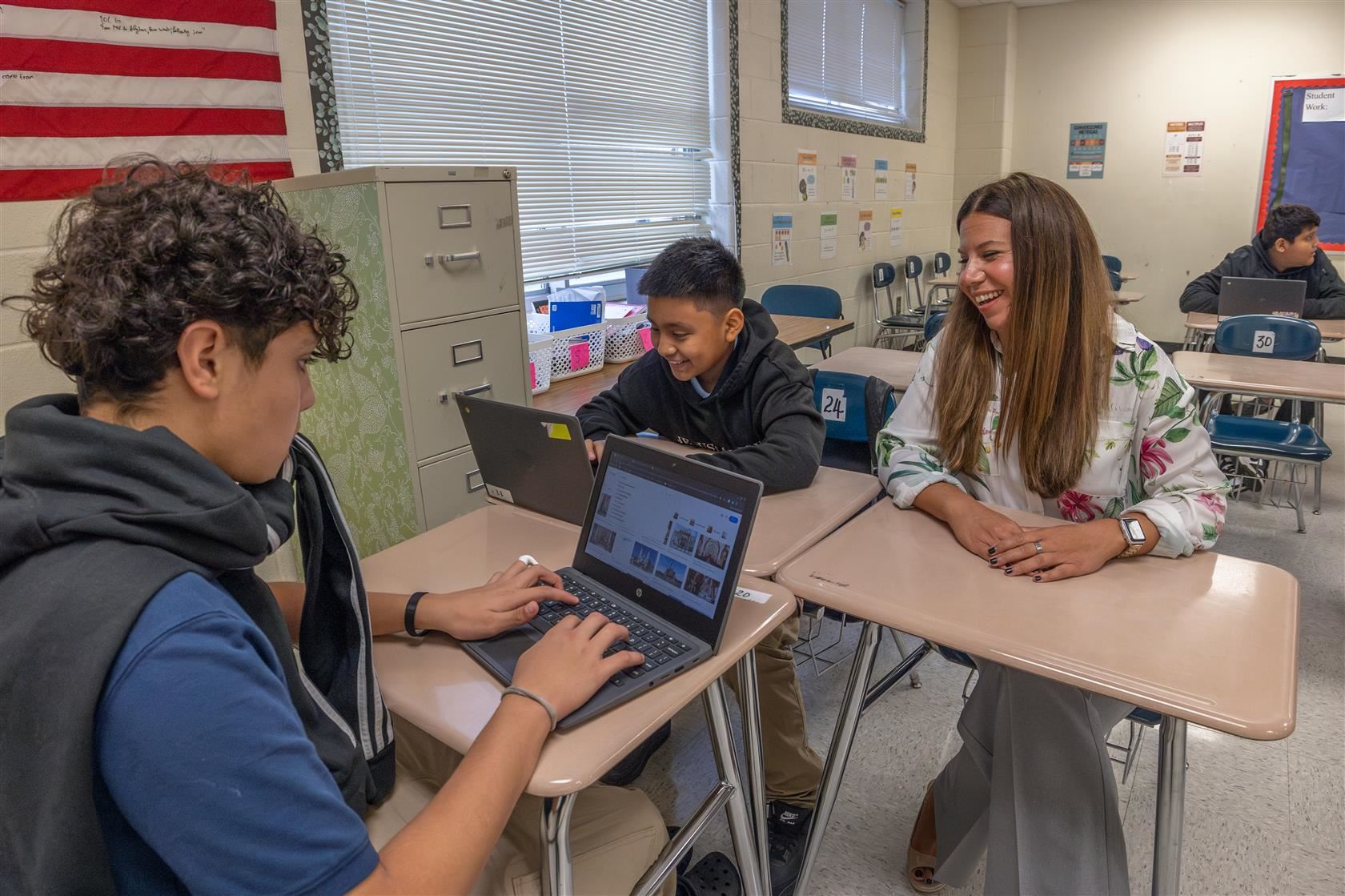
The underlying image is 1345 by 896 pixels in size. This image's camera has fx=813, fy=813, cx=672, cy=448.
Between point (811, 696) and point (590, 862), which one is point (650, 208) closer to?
point (811, 696)

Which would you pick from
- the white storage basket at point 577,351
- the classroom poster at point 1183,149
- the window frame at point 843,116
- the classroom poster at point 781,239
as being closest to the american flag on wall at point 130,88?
the white storage basket at point 577,351

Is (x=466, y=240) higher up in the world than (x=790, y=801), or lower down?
higher up

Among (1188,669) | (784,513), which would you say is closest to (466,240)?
(784,513)

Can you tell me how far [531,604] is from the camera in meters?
1.07

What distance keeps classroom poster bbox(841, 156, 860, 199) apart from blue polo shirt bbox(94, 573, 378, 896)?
517 cm

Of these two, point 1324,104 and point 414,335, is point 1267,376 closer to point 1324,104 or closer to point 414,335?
point 414,335

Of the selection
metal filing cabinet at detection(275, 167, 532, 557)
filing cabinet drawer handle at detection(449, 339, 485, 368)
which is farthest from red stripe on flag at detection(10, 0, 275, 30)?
filing cabinet drawer handle at detection(449, 339, 485, 368)

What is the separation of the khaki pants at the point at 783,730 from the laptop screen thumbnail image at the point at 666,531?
607 millimetres

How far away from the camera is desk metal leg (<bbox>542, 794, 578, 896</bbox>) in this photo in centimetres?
86

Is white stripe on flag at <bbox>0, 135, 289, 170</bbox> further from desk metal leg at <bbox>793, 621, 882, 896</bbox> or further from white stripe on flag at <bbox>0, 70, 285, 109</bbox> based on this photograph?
desk metal leg at <bbox>793, 621, 882, 896</bbox>

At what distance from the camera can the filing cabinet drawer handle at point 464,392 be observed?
6.23ft

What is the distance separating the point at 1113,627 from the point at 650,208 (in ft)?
10.6

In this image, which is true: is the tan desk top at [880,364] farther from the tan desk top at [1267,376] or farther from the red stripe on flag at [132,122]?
the red stripe on flag at [132,122]

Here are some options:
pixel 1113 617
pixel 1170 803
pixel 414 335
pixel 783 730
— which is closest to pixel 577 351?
pixel 414 335
